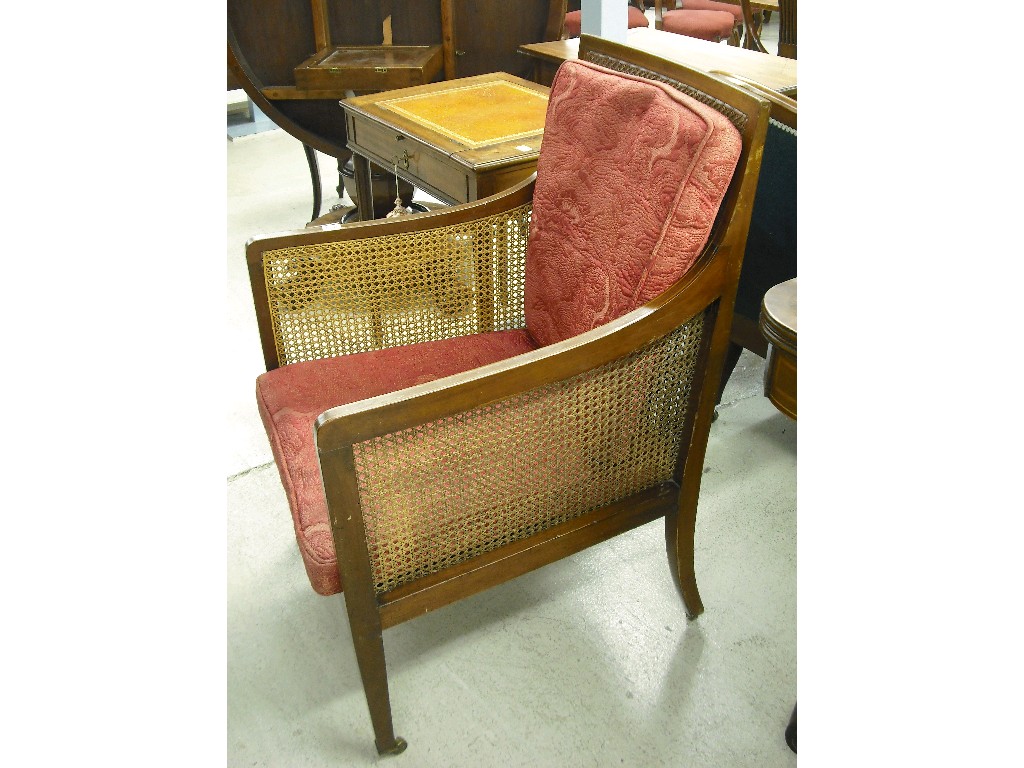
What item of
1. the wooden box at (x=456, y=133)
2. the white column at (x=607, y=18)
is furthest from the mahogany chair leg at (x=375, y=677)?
the white column at (x=607, y=18)

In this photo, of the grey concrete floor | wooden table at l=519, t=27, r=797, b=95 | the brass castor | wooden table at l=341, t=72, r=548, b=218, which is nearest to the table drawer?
wooden table at l=341, t=72, r=548, b=218

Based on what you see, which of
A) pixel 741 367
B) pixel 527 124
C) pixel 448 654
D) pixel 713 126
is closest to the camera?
pixel 713 126

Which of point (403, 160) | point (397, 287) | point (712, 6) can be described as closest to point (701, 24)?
point (712, 6)

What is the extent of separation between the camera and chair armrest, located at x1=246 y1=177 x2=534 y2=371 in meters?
1.47

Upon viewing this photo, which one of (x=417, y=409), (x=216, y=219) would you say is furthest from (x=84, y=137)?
(x=417, y=409)

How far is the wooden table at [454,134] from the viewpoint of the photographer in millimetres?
1918

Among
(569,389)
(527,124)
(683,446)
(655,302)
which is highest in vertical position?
(527,124)

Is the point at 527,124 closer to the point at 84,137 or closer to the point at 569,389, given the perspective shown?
the point at 569,389

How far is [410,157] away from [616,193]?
1.00m

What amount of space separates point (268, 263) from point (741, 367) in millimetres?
1511

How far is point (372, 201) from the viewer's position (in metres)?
2.60

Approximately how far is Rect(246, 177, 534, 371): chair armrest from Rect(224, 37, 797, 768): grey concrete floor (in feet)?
1.73

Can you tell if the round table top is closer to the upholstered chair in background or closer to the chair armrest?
the chair armrest

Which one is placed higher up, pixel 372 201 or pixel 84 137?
pixel 84 137
